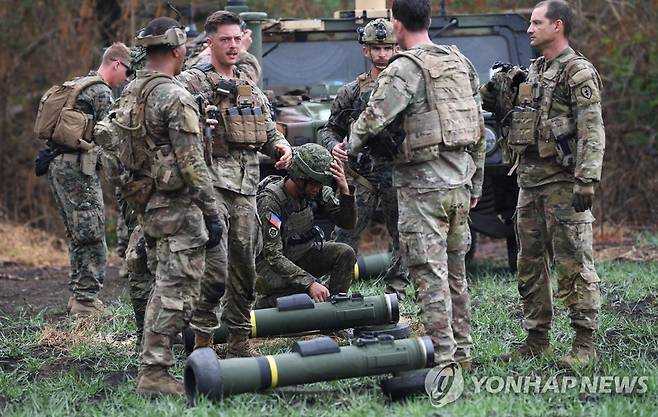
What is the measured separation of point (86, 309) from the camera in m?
7.41

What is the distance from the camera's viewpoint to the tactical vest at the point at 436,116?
16.5 ft

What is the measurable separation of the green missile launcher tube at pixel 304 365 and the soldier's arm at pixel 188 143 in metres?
0.74

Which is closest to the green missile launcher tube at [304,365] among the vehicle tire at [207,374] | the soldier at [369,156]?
the vehicle tire at [207,374]

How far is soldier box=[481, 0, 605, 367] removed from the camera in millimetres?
5414

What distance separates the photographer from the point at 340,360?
4.70 m

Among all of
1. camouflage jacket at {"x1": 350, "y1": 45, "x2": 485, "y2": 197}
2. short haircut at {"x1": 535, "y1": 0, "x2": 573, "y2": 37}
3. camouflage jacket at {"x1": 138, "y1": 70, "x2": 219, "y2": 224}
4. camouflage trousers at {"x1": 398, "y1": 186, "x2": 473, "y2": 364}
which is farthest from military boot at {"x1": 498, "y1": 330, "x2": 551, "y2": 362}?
camouflage jacket at {"x1": 138, "y1": 70, "x2": 219, "y2": 224}

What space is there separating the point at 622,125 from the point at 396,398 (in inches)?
328

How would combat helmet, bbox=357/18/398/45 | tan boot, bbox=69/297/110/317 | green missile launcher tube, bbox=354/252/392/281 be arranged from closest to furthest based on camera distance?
combat helmet, bbox=357/18/398/45 < tan boot, bbox=69/297/110/317 < green missile launcher tube, bbox=354/252/392/281

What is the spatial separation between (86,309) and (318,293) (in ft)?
6.83

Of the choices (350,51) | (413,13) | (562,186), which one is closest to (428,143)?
(413,13)

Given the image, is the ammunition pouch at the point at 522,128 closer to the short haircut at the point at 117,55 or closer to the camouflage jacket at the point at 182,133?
the camouflage jacket at the point at 182,133

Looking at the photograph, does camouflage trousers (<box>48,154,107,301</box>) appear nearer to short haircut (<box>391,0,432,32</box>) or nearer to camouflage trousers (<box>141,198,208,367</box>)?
camouflage trousers (<box>141,198,208,367</box>)

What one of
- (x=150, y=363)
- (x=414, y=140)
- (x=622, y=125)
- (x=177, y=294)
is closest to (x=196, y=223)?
(x=177, y=294)

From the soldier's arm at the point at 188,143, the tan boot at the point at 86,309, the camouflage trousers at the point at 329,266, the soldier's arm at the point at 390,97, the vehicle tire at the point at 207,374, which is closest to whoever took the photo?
the vehicle tire at the point at 207,374
